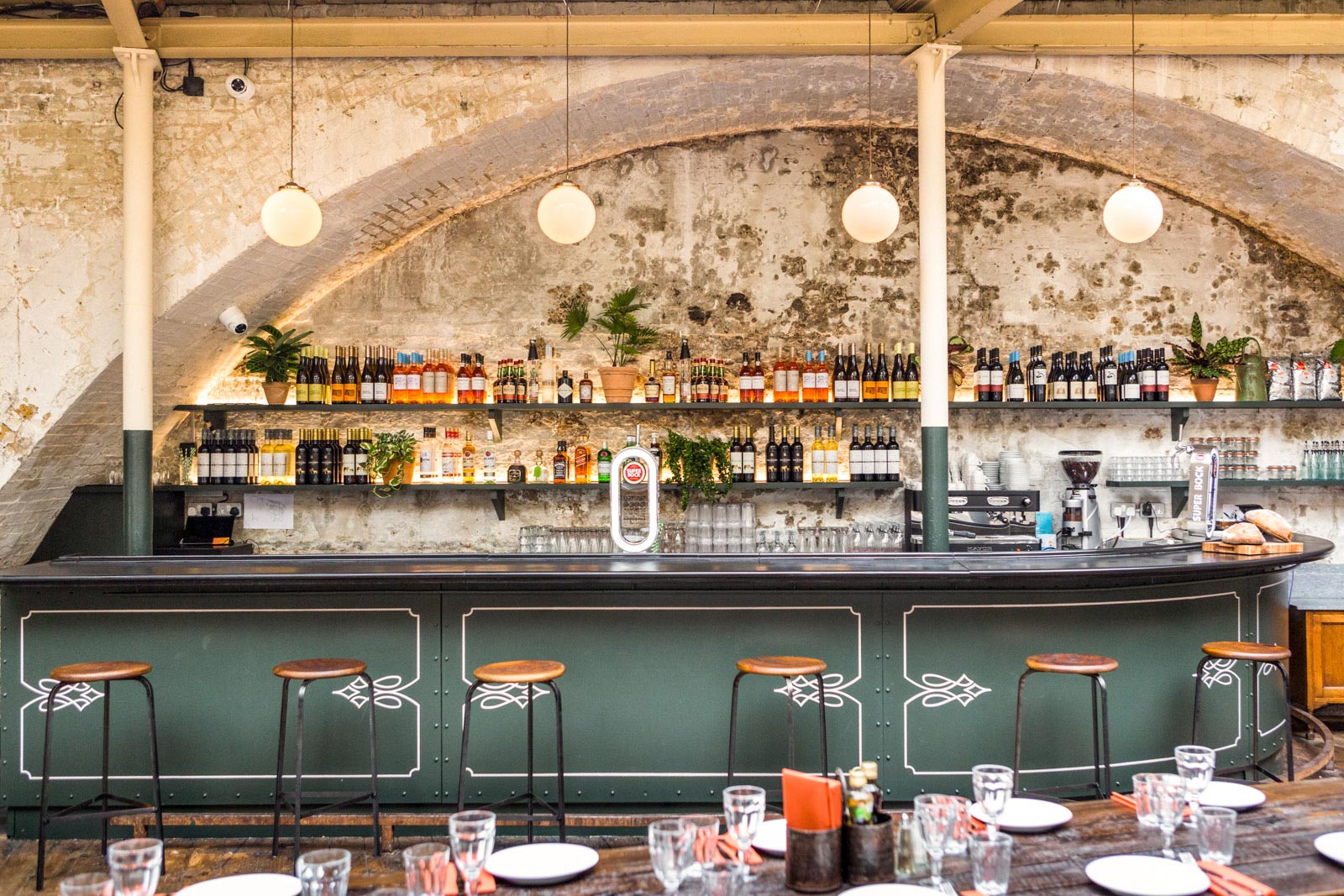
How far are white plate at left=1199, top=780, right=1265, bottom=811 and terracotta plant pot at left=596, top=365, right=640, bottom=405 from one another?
467 cm

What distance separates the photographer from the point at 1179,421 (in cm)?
672

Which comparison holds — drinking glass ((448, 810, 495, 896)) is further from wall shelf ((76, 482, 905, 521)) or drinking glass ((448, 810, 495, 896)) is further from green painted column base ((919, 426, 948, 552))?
wall shelf ((76, 482, 905, 521))

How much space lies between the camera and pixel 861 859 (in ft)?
5.32

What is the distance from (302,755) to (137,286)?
2.98 m

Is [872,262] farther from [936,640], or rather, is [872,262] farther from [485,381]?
[936,640]

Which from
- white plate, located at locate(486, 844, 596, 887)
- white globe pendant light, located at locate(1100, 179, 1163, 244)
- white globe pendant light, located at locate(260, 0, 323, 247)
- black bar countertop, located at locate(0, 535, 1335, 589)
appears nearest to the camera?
white plate, located at locate(486, 844, 596, 887)

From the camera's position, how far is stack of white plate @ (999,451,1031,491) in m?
6.49

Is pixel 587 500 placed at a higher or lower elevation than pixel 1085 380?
lower

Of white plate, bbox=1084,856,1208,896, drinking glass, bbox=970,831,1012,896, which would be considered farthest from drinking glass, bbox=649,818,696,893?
white plate, bbox=1084,856,1208,896

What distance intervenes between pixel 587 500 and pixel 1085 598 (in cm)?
354

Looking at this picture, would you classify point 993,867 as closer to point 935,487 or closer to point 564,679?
point 564,679

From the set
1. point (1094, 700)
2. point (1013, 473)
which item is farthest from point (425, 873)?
point (1013, 473)

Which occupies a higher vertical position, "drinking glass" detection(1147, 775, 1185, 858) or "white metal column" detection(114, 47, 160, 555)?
"white metal column" detection(114, 47, 160, 555)

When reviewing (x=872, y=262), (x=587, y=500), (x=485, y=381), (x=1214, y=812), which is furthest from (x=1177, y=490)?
(x=1214, y=812)
